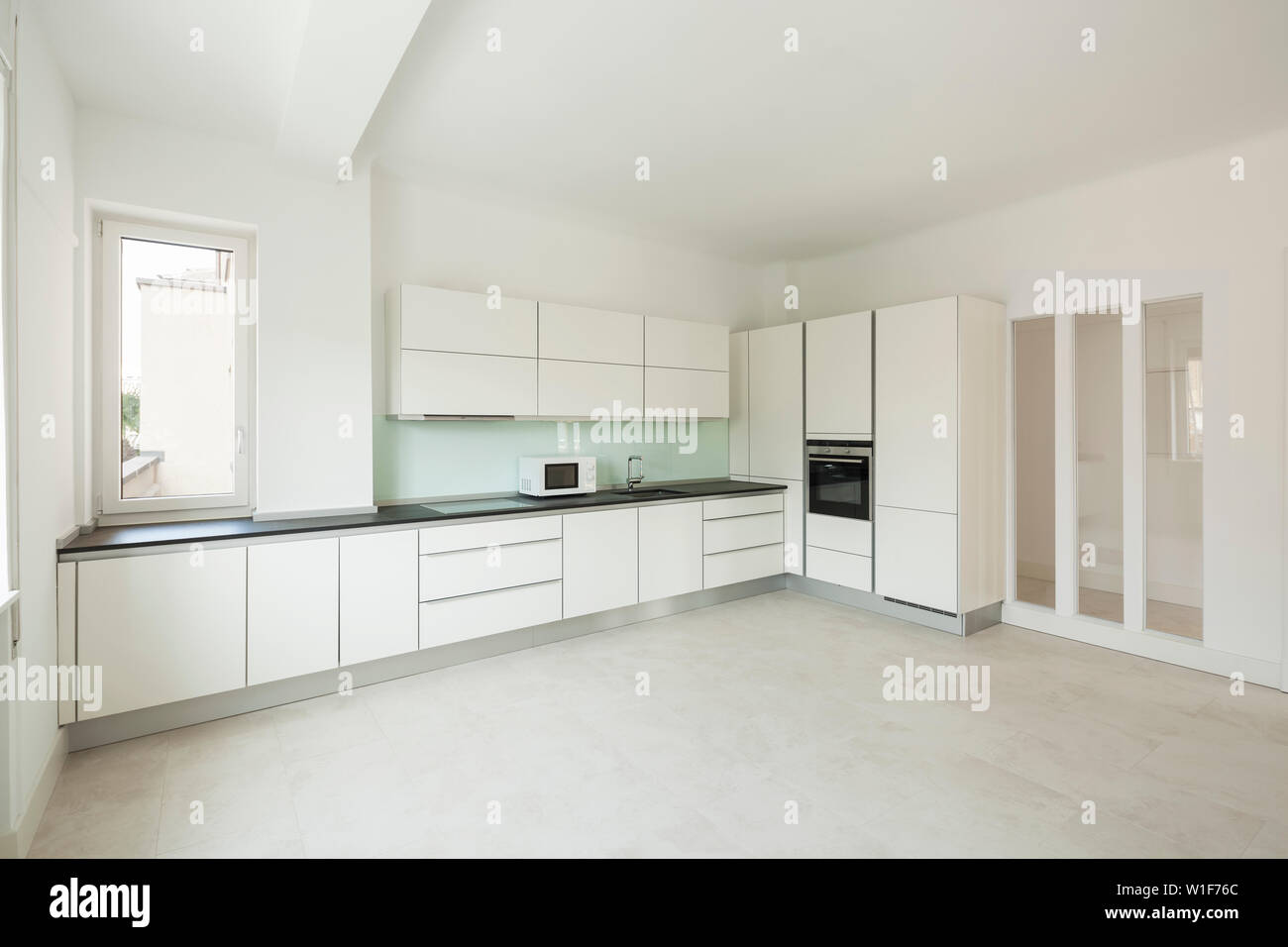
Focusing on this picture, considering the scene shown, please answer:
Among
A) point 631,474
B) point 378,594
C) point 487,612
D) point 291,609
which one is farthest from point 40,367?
point 631,474

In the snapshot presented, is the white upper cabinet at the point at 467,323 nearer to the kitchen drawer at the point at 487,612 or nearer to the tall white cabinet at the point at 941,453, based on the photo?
the kitchen drawer at the point at 487,612

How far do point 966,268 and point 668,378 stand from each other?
2.29 meters

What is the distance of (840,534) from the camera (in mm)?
4887

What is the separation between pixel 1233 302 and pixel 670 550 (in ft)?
11.5

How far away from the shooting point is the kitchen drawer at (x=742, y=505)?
4.80 m

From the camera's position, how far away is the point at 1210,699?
126 inches

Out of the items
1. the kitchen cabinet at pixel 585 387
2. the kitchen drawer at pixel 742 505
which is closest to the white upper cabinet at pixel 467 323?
the kitchen cabinet at pixel 585 387

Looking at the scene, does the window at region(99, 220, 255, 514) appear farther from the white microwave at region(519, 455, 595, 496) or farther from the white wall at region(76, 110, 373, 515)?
the white microwave at region(519, 455, 595, 496)

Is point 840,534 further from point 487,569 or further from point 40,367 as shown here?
point 40,367

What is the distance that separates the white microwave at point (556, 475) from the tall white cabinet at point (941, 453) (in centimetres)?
209

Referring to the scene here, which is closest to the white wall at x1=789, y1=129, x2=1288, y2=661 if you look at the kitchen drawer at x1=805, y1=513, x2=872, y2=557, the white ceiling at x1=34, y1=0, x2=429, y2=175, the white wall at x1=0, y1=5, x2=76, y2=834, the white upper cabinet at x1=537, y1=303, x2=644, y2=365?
the kitchen drawer at x1=805, y1=513, x2=872, y2=557

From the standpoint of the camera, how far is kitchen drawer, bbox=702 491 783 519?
15.8 ft

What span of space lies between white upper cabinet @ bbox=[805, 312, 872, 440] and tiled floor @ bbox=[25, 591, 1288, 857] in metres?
1.82
